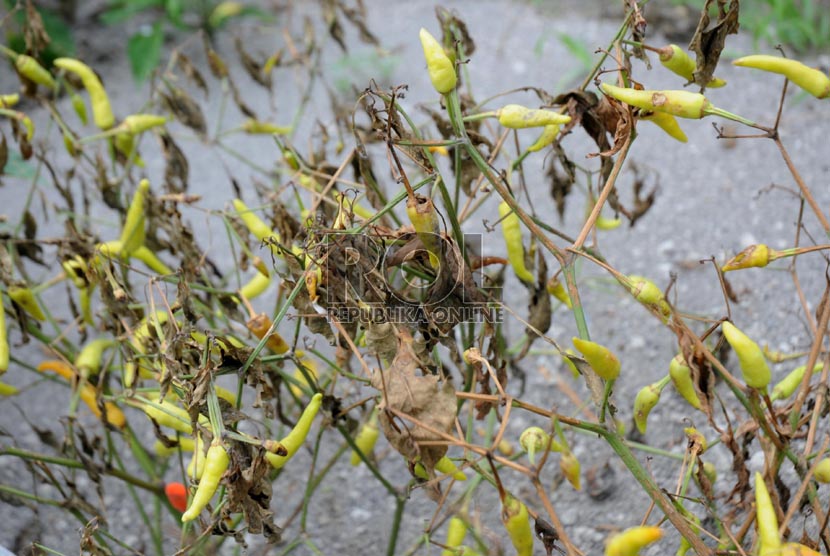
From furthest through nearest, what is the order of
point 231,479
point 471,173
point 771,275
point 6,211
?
point 6,211
point 771,275
point 471,173
point 231,479

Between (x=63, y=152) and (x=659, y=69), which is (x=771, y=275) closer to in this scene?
(x=659, y=69)

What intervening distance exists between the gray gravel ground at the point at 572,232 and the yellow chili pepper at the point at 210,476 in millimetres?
275

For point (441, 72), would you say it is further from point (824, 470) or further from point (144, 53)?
point (144, 53)

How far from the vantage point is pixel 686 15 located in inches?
103

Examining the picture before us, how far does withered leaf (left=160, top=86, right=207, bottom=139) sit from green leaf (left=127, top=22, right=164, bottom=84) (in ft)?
3.89

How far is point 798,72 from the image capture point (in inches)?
33.4

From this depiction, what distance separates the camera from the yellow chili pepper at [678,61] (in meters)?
0.89

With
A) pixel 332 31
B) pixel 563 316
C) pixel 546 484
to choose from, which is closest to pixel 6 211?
pixel 332 31

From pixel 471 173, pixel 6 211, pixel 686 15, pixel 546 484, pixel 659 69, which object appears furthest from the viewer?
pixel 686 15

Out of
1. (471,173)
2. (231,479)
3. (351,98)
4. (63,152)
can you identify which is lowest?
(231,479)

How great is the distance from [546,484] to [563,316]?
1.43 ft

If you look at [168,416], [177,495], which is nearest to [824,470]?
[168,416]

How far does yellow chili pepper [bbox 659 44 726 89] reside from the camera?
888mm

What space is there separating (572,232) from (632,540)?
1.30m
